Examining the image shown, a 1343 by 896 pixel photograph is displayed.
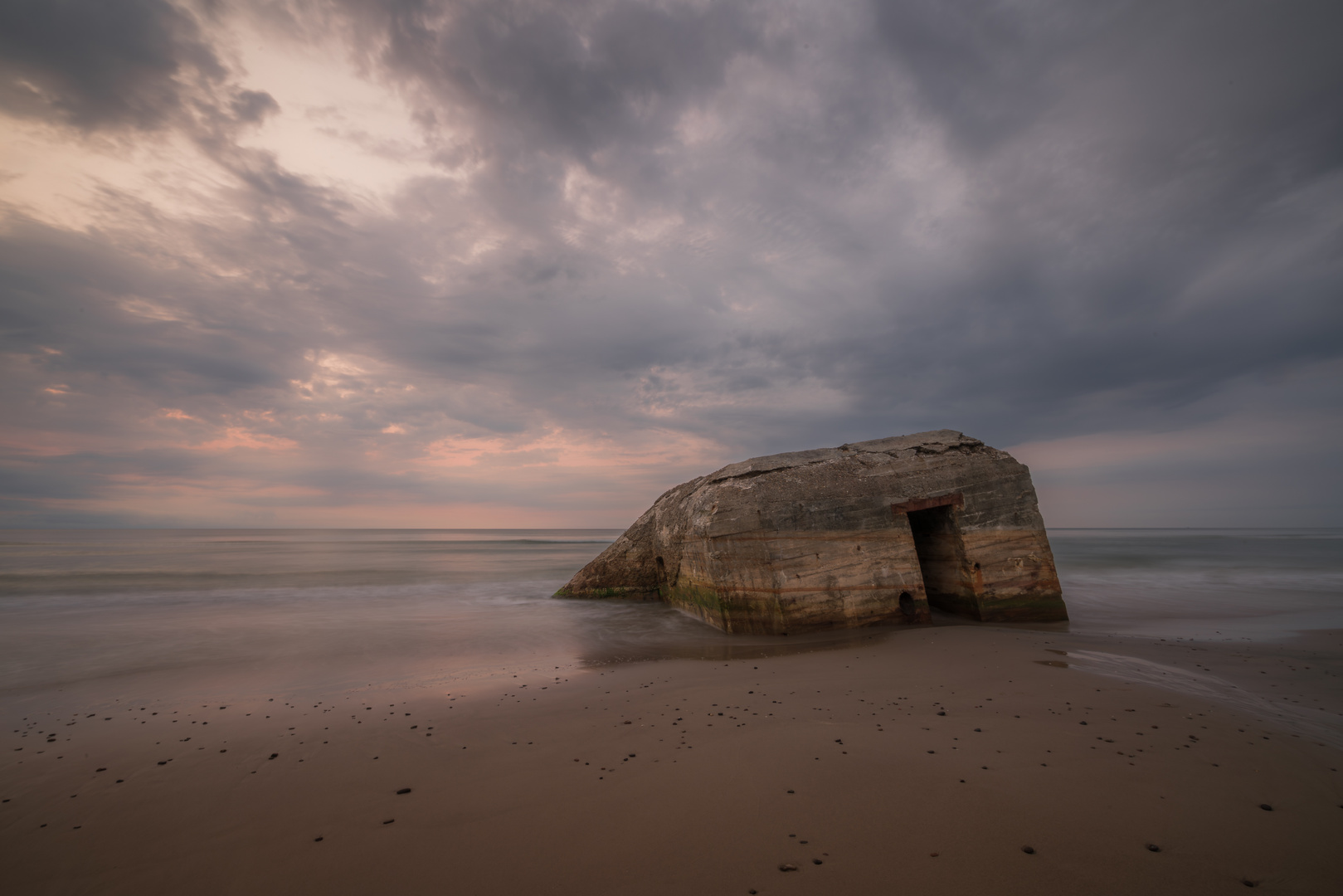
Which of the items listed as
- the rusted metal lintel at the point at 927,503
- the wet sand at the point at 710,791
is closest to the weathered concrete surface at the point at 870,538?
the rusted metal lintel at the point at 927,503

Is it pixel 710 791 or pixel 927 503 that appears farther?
pixel 927 503

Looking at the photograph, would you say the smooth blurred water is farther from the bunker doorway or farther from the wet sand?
the wet sand

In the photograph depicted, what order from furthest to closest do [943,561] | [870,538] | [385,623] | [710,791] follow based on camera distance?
[385,623] < [943,561] < [870,538] < [710,791]

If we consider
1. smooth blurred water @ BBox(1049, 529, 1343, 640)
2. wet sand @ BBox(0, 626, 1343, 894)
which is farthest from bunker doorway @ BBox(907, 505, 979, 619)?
wet sand @ BBox(0, 626, 1343, 894)

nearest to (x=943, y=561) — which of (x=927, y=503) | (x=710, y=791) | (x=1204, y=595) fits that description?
(x=927, y=503)

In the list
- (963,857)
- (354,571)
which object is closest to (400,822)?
(963,857)

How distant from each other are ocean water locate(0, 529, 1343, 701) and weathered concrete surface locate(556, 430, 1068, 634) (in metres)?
0.53

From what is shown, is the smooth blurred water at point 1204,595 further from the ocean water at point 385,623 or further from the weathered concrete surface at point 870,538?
the weathered concrete surface at point 870,538

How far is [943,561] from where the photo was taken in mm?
8344

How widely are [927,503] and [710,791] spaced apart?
6118 millimetres

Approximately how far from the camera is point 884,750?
10.7 ft

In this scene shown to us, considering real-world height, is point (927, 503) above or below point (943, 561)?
above

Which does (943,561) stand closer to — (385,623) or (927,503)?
(927,503)

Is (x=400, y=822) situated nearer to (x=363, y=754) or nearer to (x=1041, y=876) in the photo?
(x=363, y=754)
